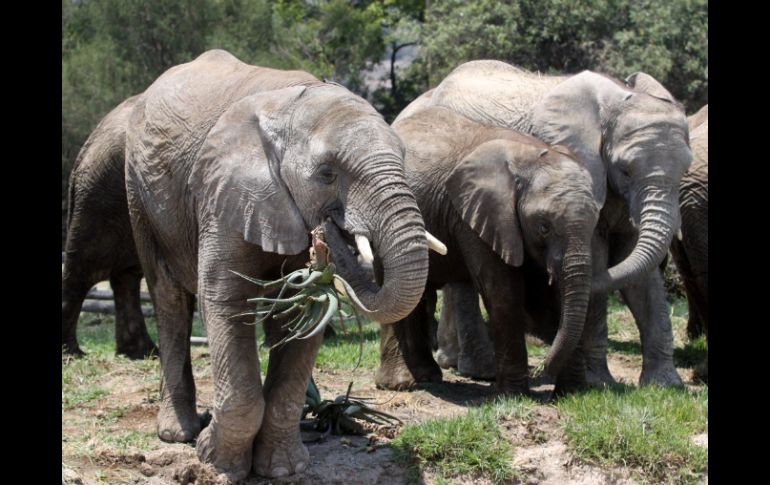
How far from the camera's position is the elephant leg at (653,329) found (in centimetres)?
855

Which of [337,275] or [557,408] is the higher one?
[337,275]

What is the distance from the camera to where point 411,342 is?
8664 millimetres

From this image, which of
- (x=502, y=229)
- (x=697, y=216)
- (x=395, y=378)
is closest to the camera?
(x=502, y=229)

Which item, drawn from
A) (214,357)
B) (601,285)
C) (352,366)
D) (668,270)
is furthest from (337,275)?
(668,270)

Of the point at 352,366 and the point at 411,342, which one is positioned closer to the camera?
the point at 411,342

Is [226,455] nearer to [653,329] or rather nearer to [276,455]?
[276,455]

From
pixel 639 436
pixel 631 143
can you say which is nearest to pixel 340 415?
pixel 639 436

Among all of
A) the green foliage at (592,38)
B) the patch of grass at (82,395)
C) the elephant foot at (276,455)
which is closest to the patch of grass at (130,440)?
the elephant foot at (276,455)

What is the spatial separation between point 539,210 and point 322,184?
231 cm

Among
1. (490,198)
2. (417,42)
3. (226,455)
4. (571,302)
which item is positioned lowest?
(226,455)

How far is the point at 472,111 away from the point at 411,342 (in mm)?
2105

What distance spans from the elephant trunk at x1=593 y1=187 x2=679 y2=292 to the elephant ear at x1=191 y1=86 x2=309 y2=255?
2792 mm

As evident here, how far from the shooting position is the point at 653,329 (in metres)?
8.62
